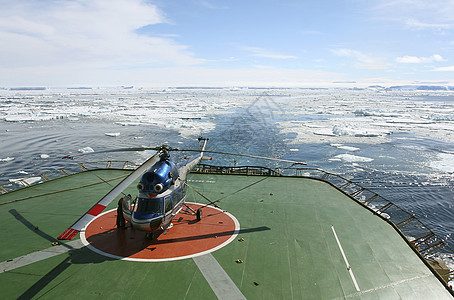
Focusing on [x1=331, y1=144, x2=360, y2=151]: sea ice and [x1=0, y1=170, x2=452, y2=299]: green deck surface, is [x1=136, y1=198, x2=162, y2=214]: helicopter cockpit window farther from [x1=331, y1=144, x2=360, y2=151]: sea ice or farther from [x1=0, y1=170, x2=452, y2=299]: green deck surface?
[x1=331, y1=144, x2=360, y2=151]: sea ice

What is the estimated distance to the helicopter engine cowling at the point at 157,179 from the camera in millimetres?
11297

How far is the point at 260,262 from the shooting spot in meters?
10.7

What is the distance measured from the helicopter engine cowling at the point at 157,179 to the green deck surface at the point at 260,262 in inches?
117

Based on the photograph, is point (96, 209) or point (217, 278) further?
point (217, 278)

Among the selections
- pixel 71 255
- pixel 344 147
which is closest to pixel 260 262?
pixel 71 255

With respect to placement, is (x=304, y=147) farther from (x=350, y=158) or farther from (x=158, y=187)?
(x=158, y=187)

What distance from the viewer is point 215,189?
62.1 ft

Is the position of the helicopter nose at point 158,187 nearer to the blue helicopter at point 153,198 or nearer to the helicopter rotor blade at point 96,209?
the blue helicopter at point 153,198

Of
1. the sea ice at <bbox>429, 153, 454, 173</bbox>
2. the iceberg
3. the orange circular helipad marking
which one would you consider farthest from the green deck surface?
the sea ice at <bbox>429, 153, 454, 173</bbox>

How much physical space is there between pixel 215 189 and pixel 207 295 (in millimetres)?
10294

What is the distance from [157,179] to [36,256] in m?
5.75

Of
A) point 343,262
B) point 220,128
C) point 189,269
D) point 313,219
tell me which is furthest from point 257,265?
point 220,128

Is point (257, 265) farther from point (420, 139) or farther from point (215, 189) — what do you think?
point (420, 139)

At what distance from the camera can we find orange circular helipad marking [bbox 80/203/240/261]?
1117 centimetres
